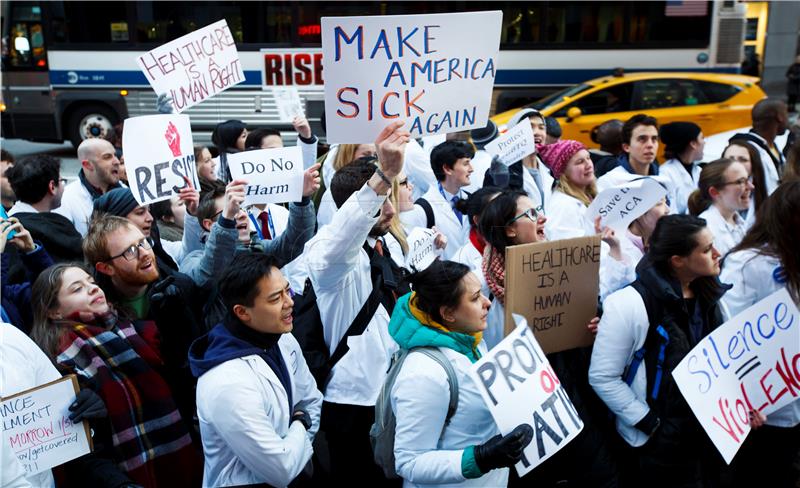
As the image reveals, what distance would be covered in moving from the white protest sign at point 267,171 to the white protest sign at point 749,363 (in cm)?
228

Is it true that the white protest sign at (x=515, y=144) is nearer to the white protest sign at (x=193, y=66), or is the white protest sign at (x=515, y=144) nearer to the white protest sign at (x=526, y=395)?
the white protest sign at (x=193, y=66)

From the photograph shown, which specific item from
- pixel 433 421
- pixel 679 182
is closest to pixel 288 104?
pixel 679 182

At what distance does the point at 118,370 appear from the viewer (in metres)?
2.95

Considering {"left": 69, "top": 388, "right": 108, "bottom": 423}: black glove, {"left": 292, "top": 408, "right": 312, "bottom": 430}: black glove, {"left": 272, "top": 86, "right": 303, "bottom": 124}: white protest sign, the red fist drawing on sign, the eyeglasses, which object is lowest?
{"left": 292, "top": 408, "right": 312, "bottom": 430}: black glove

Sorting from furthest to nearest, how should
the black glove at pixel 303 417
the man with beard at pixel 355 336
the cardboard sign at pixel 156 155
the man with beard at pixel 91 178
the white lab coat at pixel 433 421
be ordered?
1. the man with beard at pixel 91 178
2. the cardboard sign at pixel 156 155
3. the man with beard at pixel 355 336
4. the black glove at pixel 303 417
5. the white lab coat at pixel 433 421

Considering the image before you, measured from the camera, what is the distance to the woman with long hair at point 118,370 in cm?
289

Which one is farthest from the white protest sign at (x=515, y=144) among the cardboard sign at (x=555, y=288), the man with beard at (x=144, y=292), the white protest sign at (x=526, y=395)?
the white protest sign at (x=526, y=395)

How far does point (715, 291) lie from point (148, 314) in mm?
2393

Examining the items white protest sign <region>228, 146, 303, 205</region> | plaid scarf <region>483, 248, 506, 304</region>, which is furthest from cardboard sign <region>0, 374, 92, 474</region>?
white protest sign <region>228, 146, 303, 205</region>

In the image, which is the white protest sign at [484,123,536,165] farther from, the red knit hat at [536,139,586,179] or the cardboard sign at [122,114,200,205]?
the cardboard sign at [122,114,200,205]

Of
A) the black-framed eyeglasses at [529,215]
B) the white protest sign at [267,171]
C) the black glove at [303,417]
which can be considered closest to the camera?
the black glove at [303,417]

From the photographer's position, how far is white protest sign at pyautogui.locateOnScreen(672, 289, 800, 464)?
3.07 meters

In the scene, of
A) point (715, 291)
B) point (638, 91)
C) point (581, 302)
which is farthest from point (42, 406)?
point (638, 91)

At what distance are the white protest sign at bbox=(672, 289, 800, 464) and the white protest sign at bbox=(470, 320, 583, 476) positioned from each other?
70 cm
